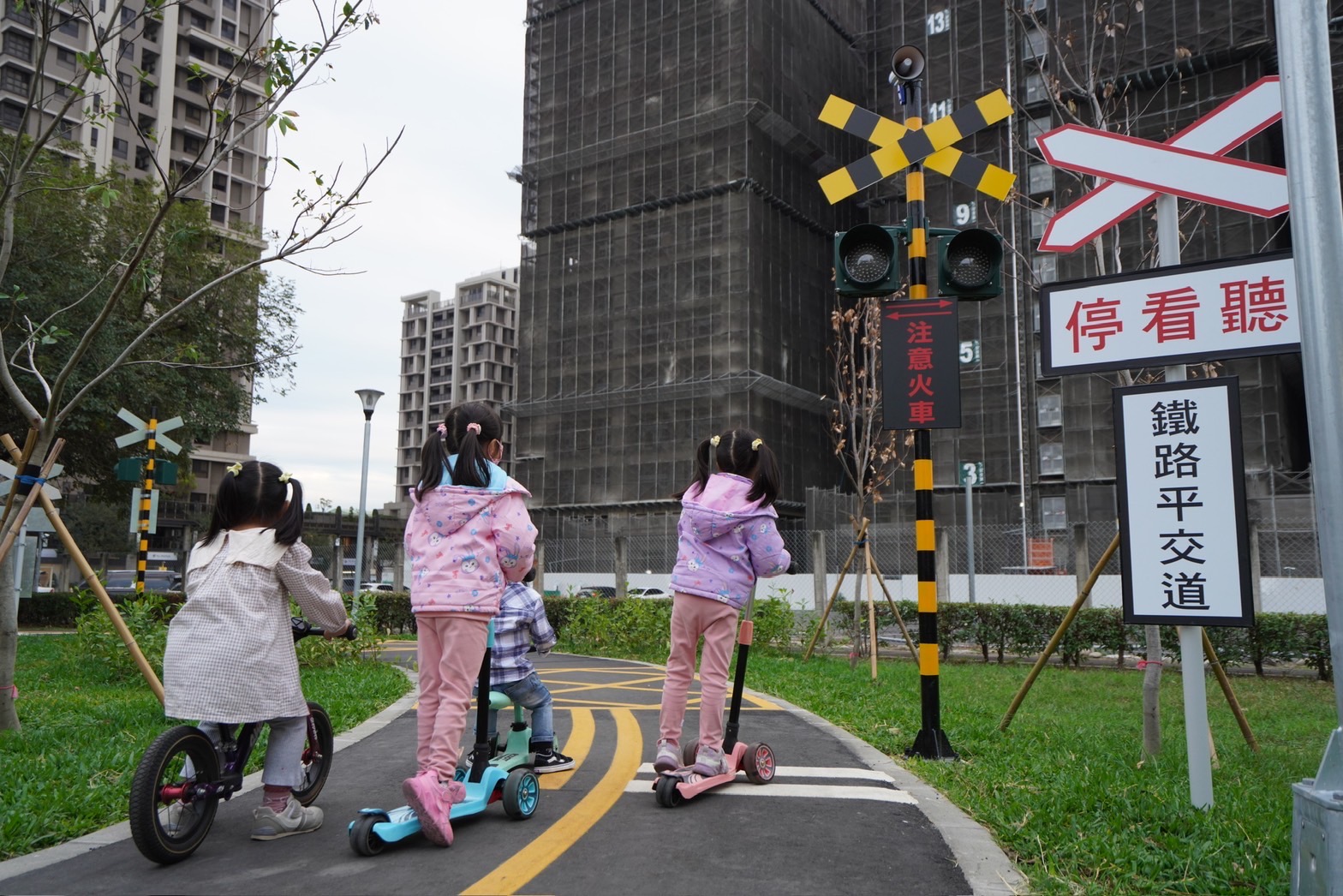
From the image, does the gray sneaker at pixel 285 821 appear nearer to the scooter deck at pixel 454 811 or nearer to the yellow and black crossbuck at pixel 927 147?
the scooter deck at pixel 454 811

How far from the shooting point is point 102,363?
1869cm

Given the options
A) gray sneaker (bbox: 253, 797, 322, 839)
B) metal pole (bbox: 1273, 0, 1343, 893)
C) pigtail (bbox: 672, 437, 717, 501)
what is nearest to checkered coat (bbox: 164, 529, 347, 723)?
gray sneaker (bbox: 253, 797, 322, 839)

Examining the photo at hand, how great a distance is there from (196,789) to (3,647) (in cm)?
381

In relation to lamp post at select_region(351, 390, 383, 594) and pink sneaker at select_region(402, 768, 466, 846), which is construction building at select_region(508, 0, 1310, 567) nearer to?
lamp post at select_region(351, 390, 383, 594)

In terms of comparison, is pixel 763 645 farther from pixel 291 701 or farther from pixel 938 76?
pixel 938 76

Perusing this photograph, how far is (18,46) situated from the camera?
184 feet

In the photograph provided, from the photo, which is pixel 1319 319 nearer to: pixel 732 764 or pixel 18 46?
pixel 732 764

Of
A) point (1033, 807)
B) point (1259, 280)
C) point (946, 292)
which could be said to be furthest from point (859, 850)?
point (946, 292)

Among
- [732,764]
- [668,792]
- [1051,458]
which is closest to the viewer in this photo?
[668,792]

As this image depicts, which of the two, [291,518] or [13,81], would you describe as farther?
[13,81]

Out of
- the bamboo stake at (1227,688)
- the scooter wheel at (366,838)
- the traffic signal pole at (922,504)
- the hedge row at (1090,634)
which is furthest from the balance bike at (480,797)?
the hedge row at (1090,634)

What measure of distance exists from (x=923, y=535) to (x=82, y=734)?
5.73 metres

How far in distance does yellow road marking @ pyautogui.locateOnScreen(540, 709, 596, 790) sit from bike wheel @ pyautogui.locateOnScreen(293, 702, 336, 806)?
1.09 m

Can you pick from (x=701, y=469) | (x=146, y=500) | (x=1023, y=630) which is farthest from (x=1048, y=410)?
(x=701, y=469)
